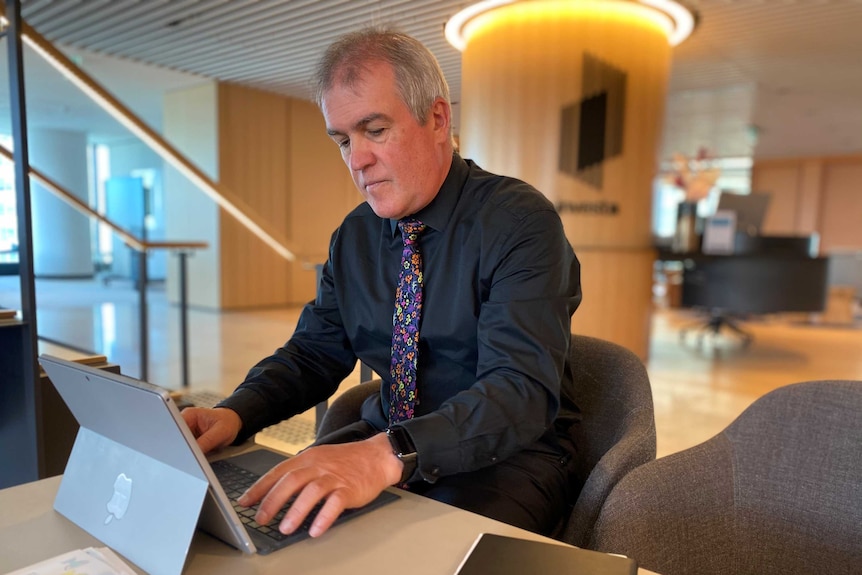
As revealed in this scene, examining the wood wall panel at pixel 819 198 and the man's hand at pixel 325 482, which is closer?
the man's hand at pixel 325 482

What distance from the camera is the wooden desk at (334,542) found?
0.60 meters

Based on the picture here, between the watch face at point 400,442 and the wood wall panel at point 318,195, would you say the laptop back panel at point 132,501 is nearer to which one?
the watch face at point 400,442

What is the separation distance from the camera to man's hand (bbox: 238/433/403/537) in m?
0.67

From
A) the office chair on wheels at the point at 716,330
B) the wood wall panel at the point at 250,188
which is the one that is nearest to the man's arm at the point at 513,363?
the wood wall panel at the point at 250,188

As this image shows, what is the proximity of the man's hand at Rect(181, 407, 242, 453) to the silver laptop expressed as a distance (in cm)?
20

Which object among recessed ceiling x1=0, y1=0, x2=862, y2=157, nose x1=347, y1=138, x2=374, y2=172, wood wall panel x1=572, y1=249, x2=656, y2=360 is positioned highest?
recessed ceiling x1=0, y1=0, x2=862, y2=157

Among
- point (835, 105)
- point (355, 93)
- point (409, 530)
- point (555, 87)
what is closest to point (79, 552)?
point (409, 530)

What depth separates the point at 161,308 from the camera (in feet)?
25.4

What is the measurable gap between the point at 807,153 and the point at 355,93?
14.1m

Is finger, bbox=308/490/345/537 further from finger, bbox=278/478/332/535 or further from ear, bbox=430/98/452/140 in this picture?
ear, bbox=430/98/452/140

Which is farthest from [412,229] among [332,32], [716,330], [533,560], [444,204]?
[716,330]

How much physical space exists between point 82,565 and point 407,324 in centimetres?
64

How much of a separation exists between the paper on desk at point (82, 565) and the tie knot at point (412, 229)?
0.70m

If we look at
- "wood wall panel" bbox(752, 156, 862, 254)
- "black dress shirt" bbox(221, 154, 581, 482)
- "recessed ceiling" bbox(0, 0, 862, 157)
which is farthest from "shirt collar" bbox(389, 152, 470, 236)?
"wood wall panel" bbox(752, 156, 862, 254)
